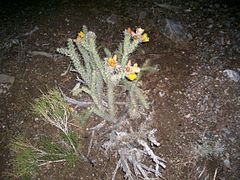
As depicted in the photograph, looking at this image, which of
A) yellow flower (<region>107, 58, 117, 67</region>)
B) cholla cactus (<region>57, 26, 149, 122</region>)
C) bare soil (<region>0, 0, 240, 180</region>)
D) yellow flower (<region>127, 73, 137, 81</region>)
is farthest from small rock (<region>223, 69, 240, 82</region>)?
yellow flower (<region>107, 58, 117, 67</region>)

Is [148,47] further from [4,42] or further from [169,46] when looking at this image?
[4,42]

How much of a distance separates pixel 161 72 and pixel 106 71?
76 cm

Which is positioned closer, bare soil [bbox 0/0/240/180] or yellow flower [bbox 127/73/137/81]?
yellow flower [bbox 127/73/137/81]

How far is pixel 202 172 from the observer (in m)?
2.17

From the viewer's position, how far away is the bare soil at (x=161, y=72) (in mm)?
2277

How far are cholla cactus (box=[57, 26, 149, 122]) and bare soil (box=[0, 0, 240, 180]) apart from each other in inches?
8.9

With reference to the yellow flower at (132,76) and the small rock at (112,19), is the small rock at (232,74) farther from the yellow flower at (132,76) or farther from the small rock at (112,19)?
the small rock at (112,19)

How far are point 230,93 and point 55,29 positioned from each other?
70.3 inches

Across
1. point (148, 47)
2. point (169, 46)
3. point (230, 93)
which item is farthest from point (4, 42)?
point (230, 93)

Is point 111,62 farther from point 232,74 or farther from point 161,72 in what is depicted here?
point 232,74

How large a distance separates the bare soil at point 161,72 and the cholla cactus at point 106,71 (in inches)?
8.9

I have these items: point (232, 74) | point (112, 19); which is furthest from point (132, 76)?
point (112, 19)

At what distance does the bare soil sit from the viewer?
228cm

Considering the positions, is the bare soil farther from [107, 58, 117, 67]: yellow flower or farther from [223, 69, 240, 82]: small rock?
[107, 58, 117, 67]: yellow flower
